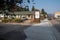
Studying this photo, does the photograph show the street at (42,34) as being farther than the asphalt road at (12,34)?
Yes

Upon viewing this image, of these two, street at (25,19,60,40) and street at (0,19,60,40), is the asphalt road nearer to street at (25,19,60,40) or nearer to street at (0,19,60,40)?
street at (0,19,60,40)

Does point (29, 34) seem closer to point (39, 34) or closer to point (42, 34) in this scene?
point (39, 34)

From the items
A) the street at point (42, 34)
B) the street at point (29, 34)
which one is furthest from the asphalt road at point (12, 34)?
the street at point (42, 34)

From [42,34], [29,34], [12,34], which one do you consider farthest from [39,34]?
[12,34]

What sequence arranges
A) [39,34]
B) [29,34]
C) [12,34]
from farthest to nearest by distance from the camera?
[39,34], [29,34], [12,34]

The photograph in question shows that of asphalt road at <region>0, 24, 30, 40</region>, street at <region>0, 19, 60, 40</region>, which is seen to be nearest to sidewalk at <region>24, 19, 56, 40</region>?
street at <region>0, 19, 60, 40</region>

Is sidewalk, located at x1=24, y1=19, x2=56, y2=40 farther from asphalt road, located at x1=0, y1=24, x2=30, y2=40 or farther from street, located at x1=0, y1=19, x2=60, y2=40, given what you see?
asphalt road, located at x1=0, y1=24, x2=30, y2=40

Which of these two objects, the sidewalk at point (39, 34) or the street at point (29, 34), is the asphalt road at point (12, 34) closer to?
the street at point (29, 34)

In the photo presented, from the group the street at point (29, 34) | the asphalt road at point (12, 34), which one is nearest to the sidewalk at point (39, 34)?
the street at point (29, 34)

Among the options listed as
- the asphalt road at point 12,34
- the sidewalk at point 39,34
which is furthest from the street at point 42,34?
the asphalt road at point 12,34

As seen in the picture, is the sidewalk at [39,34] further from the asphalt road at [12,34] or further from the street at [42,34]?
the asphalt road at [12,34]

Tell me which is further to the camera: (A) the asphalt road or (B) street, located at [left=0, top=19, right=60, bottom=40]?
(B) street, located at [left=0, top=19, right=60, bottom=40]

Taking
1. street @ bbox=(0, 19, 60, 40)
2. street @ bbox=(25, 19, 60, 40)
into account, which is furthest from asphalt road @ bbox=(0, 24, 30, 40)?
street @ bbox=(25, 19, 60, 40)

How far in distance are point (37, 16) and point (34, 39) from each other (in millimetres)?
46146
